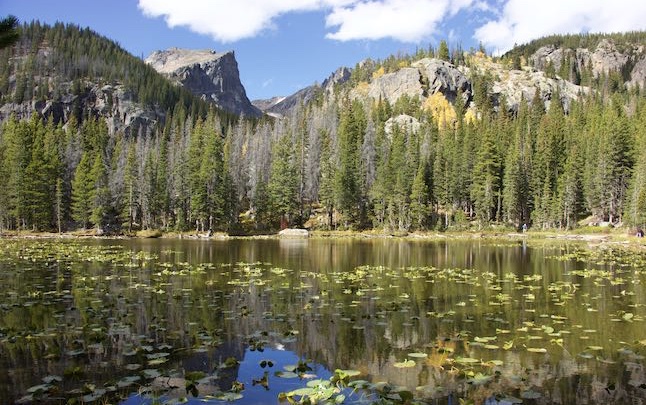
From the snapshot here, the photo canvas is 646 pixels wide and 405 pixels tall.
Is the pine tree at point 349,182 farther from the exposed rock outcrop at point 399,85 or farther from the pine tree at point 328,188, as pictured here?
the exposed rock outcrop at point 399,85

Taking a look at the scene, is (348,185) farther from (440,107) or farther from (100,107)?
(100,107)

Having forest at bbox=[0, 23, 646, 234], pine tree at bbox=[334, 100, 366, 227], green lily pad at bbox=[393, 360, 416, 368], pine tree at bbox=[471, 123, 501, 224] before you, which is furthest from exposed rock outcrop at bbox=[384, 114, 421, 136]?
green lily pad at bbox=[393, 360, 416, 368]

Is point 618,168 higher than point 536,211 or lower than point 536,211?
higher

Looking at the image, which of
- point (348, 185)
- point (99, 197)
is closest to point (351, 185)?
point (348, 185)

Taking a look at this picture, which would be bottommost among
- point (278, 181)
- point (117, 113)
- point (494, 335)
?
point (494, 335)

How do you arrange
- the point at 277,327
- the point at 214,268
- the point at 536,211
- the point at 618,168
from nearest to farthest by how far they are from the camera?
the point at 277,327 < the point at 214,268 < the point at 618,168 < the point at 536,211

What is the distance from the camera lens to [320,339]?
13.2 metres

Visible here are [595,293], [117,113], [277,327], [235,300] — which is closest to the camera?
[277,327]

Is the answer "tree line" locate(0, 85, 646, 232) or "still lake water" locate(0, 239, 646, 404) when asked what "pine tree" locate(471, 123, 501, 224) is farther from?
"still lake water" locate(0, 239, 646, 404)

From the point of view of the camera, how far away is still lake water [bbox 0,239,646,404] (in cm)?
931

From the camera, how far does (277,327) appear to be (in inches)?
572

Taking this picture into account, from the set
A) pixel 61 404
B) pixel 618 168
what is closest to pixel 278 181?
pixel 618 168

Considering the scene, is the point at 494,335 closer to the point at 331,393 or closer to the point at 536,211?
the point at 331,393

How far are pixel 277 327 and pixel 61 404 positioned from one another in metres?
6.97
